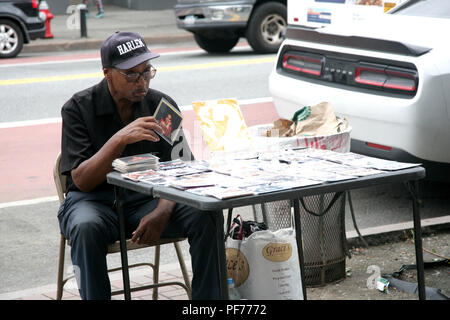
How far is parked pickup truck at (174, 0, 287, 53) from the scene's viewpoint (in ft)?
48.8

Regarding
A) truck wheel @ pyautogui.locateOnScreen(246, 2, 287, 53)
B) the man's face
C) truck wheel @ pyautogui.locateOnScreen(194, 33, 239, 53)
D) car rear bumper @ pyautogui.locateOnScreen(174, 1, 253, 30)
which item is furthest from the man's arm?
truck wheel @ pyautogui.locateOnScreen(194, 33, 239, 53)

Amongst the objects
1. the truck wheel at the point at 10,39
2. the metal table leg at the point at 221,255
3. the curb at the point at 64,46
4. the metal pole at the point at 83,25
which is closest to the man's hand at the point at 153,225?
the metal table leg at the point at 221,255

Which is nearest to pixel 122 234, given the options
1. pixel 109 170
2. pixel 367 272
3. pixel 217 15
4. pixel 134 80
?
pixel 109 170

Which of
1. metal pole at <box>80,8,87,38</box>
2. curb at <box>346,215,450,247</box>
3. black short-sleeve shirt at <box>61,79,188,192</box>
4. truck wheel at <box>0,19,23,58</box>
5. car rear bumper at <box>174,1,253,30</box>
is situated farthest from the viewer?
metal pole at <box>80,8,87,38</box>

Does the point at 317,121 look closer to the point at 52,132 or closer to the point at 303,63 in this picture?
the point at 303,63

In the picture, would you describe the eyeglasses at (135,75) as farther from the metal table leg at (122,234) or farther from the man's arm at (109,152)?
the metal table leg at (122,234)

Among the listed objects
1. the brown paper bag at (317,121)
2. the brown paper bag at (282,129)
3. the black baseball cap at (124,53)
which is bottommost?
the brown paper bag at (282,129)

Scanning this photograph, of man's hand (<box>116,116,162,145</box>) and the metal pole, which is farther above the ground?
man's hand (<box>116,116,162,145</box>)

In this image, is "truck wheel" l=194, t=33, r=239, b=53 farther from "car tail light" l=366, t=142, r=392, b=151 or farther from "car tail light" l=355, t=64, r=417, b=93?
"car tail light" l=366, t=142, r=392, b=151

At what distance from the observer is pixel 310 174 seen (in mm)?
3596

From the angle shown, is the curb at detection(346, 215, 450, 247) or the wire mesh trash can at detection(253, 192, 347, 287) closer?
the wire mesh trash can at detection(253, 192, 347, 287)

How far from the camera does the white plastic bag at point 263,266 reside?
12.8 ft

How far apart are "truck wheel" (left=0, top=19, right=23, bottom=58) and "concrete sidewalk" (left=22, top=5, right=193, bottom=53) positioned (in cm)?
137

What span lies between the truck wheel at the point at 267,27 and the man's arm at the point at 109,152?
11510 mm
